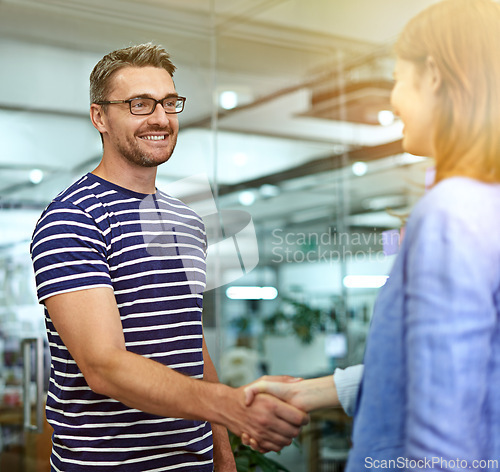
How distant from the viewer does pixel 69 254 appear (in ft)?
3.56

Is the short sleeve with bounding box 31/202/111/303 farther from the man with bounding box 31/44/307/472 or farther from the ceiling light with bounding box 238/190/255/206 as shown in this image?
the ceiling light with bounding box 238/190/255/206

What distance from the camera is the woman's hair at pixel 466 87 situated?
88 cm

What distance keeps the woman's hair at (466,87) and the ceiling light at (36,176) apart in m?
1.79

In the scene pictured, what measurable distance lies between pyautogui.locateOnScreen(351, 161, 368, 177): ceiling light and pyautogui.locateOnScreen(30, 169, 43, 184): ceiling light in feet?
3.69

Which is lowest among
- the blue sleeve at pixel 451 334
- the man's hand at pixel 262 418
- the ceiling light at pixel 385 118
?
the man's hand at pixel 262 418

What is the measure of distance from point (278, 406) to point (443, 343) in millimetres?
325

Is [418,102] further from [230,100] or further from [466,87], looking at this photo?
[230,100]

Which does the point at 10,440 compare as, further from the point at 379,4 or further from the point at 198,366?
the point at 379,4

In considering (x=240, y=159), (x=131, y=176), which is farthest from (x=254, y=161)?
(x=131, y=176)

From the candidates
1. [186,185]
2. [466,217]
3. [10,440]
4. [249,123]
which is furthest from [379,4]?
[10,440]

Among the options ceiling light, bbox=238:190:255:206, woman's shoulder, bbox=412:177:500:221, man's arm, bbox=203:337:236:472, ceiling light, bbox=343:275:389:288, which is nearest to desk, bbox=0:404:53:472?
ceiling light, bbox=238:190:255:206

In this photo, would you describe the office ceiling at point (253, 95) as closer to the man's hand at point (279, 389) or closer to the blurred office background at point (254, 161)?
the blurred office background at point (254, 161)

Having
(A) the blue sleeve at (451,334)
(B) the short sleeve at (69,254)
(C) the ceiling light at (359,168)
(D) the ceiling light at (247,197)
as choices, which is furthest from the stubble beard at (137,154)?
(C) the ceiling light at (359,168)

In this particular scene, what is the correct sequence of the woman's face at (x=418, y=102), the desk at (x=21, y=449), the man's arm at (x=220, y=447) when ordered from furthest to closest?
the desk at (x=21, y=449)
the man's arm at (x=220, y=447)
the woman's face at (x=418, y=102)
